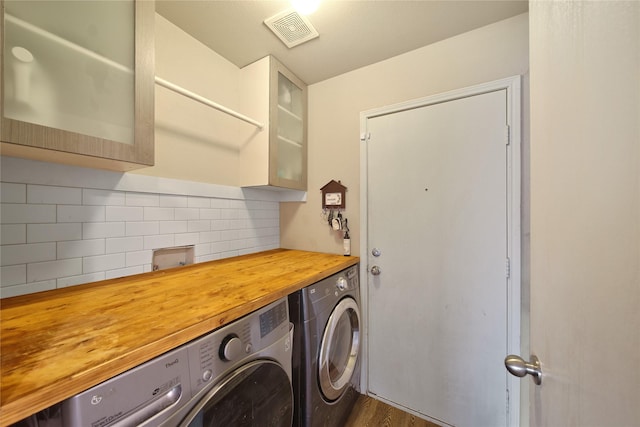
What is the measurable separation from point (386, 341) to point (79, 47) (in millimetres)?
2180

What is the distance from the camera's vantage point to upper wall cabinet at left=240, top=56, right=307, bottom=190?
164 centimetres

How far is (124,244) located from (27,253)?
31 centimetres

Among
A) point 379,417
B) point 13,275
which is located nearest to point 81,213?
point 13,275

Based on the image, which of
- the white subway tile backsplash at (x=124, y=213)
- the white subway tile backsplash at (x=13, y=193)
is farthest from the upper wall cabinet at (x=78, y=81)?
the white subway tile backsplash at (x=124, y=213)

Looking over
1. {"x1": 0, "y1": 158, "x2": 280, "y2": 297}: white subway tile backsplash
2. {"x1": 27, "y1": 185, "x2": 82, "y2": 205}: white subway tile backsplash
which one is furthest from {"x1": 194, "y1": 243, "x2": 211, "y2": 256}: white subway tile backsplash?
{"x1": 27, "y1": 185, "x2": 82, "y2": 205}: white subway tile backsplash

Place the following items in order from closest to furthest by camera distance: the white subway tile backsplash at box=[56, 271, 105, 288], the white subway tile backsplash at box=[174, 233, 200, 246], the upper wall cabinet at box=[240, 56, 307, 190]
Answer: the white subway tile backsplash at box=[56, 271, 105, 288] < the white subway tile backsplash at box=[174, 233, 200, 246] < the upper wall cabinet at box=[240, 56, 307, 190]

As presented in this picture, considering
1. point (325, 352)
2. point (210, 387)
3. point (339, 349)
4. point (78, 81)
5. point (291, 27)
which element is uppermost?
point (291, 27)

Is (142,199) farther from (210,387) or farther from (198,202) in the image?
(210,387)

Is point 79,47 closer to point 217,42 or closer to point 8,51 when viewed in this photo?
point 8,51

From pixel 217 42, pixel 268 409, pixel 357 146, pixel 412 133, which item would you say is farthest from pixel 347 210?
pixel 217 42

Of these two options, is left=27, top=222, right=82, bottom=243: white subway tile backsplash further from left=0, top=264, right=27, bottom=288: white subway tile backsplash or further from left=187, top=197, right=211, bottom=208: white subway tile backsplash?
left=187, top=197, right=211, bottom=208: white subway tile backsplash

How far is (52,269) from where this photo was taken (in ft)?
3.18

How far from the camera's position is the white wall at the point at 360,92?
52.4 inches

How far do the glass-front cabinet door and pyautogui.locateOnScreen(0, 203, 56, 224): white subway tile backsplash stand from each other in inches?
41.8
